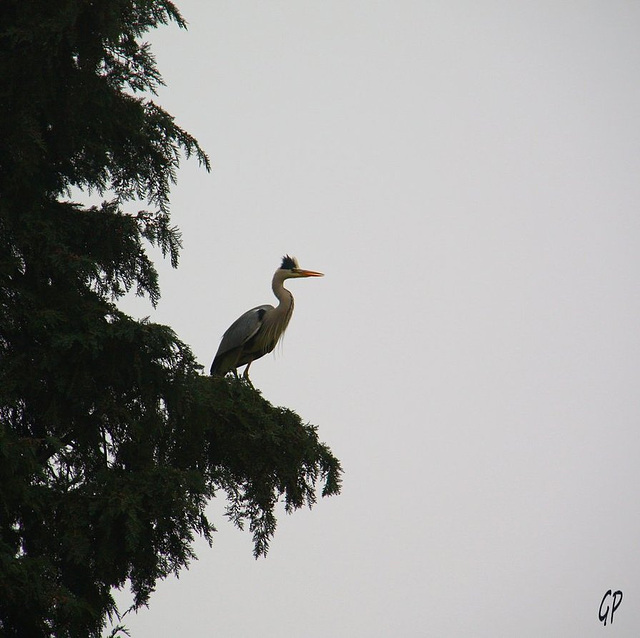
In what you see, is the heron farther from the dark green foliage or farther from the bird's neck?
the dark green foliage

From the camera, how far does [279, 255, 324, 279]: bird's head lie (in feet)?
43.1

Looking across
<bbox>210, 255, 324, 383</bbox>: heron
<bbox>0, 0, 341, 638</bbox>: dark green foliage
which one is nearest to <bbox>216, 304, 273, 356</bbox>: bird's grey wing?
<bbox>210, 255, 324, 383</bbox>: heron

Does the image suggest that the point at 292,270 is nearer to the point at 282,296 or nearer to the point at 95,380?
the point at 282,296

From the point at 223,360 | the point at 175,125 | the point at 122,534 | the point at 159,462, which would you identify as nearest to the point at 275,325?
the point at 223,360

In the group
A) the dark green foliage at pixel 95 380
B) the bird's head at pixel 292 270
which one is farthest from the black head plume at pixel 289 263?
the dark green foliage at pixel 95 380

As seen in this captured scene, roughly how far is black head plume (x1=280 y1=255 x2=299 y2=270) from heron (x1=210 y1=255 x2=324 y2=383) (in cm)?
36

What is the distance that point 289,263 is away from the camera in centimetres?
1327

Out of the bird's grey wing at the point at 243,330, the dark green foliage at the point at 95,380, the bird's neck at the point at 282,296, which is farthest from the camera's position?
the bird's neck at the point at 282,296

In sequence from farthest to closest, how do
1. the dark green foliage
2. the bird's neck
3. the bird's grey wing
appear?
the bird's neck → the bird's grey wing → the dark green foliage

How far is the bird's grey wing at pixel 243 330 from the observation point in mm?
12539

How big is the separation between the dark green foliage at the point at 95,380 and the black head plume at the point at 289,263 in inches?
243

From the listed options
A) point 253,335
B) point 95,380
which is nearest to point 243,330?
point 253,335

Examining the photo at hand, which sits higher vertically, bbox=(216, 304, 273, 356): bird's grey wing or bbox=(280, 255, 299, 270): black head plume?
bbox=(280, 255, 299, 270): black head plume

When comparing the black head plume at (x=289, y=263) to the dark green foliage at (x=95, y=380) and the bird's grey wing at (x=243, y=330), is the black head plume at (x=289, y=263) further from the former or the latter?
the dark green foliage at (x=95, y=380)
